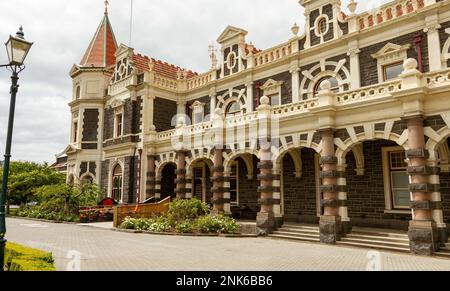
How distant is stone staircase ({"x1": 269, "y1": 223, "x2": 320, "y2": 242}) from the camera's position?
14969 mm

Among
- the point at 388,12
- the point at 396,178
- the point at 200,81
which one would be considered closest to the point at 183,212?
the point at 396,178

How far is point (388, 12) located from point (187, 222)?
13301 millimetres

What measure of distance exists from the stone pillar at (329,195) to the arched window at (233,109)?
8.41 meters

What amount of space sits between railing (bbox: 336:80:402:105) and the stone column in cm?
704

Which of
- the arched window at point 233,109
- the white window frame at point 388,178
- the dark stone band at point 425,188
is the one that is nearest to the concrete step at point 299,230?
the white window frame at point 388,178

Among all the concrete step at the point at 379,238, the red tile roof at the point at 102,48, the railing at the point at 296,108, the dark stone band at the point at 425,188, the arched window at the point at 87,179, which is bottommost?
the concrete step at the point at 379,238

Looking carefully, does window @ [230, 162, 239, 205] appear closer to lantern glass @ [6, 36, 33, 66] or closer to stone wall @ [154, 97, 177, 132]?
stone wall @ [154, 97, 177, 132]

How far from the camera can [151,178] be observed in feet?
77.6

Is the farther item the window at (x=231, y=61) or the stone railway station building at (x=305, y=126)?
the window at (x=231, y=61)

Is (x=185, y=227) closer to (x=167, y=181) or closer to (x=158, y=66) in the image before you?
(x=167, y=181)

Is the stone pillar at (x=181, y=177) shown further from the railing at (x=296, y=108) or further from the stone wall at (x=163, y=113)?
the railing at (x=296, y=108)

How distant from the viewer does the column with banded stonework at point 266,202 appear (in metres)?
16.3

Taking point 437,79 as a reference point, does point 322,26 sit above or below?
above

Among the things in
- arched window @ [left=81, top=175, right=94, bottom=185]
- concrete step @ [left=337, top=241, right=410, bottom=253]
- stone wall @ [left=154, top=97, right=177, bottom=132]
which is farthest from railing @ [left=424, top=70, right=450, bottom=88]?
arched window @ [left=81, top=175, right=94, bottom=185]
